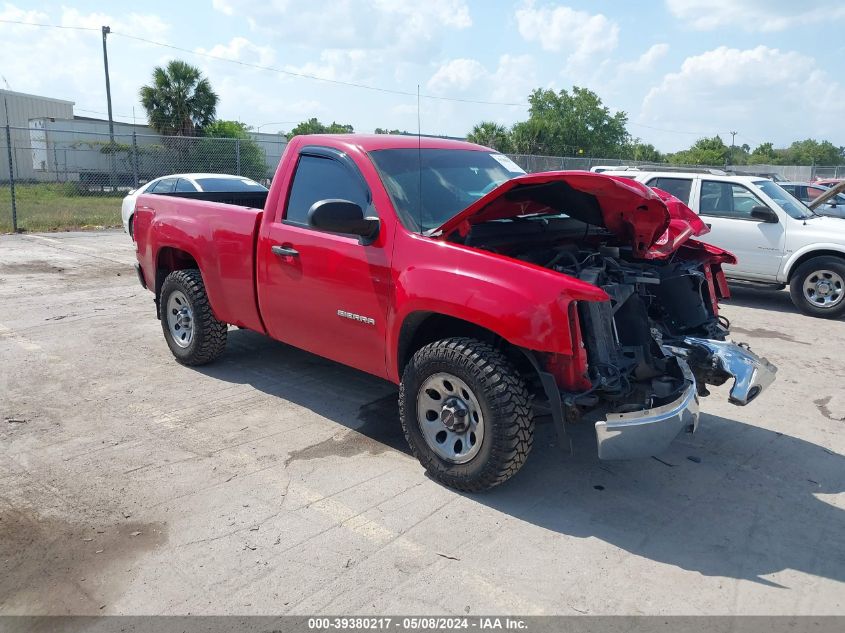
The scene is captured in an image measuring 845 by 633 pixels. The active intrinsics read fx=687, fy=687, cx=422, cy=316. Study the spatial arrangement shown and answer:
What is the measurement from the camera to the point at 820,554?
344cm

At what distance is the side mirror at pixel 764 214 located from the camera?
9.23 metres

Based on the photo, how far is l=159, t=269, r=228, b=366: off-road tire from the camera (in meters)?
5.86

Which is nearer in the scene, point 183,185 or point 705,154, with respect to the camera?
point 183,185

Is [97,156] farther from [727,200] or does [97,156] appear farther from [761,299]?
[761,299]

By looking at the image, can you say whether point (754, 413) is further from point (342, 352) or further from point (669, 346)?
point (342, 352)

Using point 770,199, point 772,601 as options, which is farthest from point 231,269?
point 770,199

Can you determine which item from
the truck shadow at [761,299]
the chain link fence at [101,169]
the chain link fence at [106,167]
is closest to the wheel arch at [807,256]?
the truck shadow at [761,299]

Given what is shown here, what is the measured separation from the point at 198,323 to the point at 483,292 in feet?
10.5

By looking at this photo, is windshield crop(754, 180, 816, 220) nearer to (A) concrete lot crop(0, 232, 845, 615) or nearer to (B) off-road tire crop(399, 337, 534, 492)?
(A) concrete lot crop(0, 232, 845, 615)

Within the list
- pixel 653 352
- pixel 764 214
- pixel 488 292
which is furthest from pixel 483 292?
pixel 764 214

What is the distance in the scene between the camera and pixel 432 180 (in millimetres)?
4656

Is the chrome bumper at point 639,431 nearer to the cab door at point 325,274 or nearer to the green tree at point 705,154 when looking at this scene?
the cab door at point 325,274

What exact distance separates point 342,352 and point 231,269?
53.1 inches

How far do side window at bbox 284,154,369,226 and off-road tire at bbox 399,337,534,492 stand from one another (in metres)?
1.29
